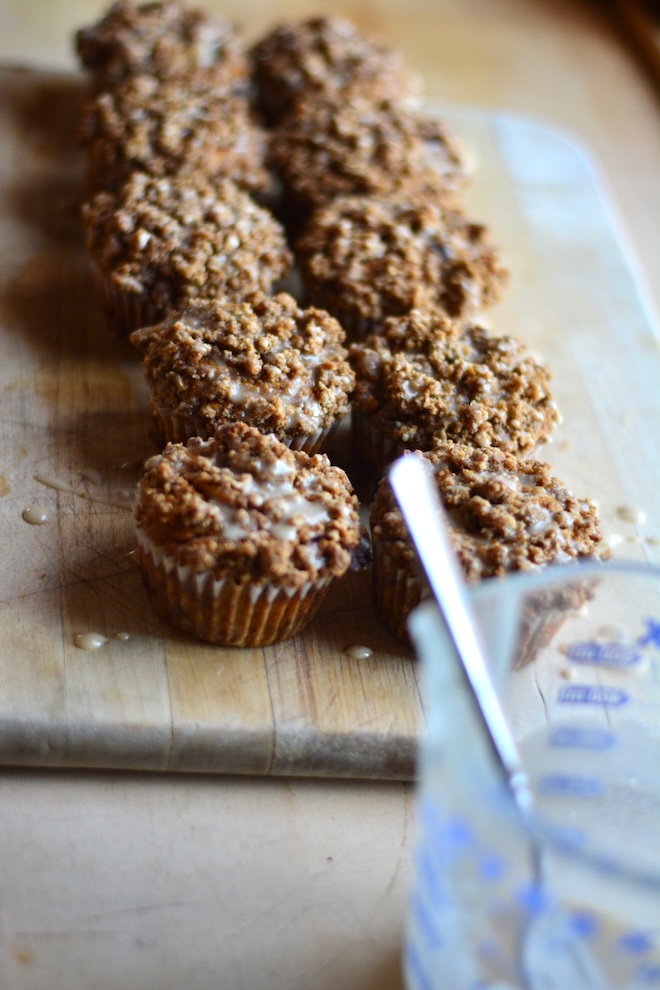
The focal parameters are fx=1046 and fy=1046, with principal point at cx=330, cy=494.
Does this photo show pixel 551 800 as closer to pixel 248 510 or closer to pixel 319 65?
pixel 248 510

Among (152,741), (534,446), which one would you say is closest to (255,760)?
(152,741)

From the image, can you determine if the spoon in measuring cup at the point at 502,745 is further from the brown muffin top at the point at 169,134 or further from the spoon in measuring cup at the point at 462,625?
the brown muffin top at the point at 169,134

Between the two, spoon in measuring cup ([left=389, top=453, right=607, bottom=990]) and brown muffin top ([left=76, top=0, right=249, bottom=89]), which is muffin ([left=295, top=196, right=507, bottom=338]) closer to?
brown muffin top ([left=76, top=0, right=249, bottom=89])

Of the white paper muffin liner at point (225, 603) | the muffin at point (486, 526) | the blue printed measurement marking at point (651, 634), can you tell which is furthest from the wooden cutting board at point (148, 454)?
the blue printed measurement marking at point (651, 634)

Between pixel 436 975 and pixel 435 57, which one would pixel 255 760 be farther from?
pixel 435 57

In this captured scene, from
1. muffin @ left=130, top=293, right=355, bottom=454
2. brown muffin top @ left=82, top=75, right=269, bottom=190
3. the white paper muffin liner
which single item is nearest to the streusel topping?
muffin @ left=130, top=293, right=355, bottom=454
